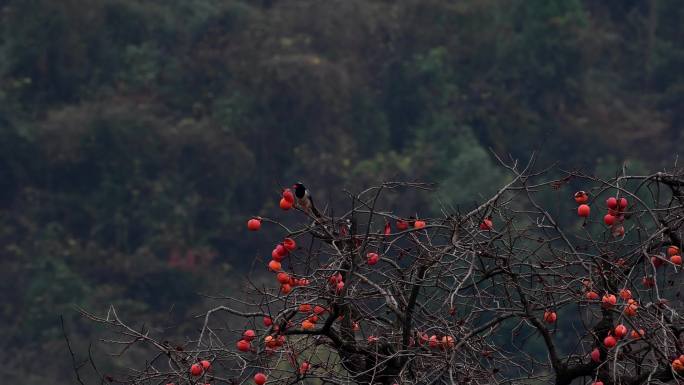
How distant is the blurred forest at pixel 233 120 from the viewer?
70.1ft

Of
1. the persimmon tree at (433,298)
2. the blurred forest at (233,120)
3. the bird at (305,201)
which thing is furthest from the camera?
the blurred forest at (233,120)

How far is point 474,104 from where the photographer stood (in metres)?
24.5

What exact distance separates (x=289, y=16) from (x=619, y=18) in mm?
6442

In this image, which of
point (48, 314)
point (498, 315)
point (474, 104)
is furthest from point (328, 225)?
point (474, 104)

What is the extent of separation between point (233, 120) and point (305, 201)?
60.0ft

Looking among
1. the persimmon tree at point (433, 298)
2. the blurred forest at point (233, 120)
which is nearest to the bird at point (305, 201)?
the persimmon tree at point (433, 298)

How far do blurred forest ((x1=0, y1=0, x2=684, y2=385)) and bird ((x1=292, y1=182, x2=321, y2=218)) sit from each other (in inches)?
617

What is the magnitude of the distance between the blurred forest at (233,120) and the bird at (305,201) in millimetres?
15676

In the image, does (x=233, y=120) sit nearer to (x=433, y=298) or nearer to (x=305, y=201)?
(x=433, y=298)

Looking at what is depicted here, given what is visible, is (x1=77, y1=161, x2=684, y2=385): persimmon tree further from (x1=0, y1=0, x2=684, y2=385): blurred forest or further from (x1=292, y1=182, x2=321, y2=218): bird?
(x1=0, y1=0, x2=684, y2=385): blurred forest

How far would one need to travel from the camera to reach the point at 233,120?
73.7ft

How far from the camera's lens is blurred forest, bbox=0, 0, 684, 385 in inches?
841

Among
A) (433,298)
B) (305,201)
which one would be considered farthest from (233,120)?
(305,201)

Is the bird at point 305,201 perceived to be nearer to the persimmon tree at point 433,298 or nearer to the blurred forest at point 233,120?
the persimmon tree at point 433,298
